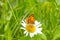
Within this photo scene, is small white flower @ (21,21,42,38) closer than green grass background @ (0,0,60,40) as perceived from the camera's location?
Yes

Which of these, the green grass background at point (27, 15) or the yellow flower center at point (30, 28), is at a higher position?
the green grass background at point (27, 15)

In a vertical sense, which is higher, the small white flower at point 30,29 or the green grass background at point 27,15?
the green grass background at point 27,15

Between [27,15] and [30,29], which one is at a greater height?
[27,15]

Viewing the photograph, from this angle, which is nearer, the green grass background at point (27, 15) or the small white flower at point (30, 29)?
the small white flower at point (30, 29)

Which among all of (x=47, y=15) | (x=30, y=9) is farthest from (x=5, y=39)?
(x=47, y=15)

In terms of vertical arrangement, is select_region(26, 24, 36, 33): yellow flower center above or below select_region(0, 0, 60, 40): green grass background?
below

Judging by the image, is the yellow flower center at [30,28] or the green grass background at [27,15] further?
the green grass background at [27,15]

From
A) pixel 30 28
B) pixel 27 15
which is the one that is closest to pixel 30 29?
pixel 30 28

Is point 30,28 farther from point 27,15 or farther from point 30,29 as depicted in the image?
point 27,15
